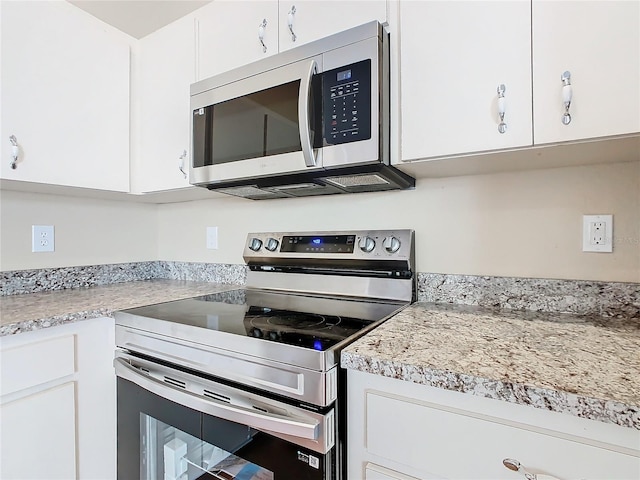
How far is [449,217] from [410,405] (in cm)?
73

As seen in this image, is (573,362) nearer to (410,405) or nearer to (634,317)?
(410,405)

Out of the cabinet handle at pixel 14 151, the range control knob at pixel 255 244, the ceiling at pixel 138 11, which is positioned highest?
the ceiling at pixel 138 11

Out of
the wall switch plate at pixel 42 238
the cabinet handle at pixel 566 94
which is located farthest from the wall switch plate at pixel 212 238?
the cabinet handle at pixel 566 94

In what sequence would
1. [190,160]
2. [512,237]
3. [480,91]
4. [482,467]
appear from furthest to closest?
[190,160], [512,237], [480,91], [482,467]

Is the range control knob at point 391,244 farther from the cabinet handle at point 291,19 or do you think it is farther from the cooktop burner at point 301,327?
the cabinet handle at point 291,19

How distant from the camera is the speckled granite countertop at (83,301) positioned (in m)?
1.00

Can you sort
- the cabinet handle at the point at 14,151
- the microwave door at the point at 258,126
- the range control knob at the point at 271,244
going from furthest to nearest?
1. the range control knob at the point at 271,244
2. the cabinet handle at the point at 14,151
3. the microwave door at the point at 258,126

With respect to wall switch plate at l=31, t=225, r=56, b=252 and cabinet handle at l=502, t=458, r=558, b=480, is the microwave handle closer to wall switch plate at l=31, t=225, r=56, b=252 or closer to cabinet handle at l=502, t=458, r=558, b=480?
cabinet handle at l=502, t=458, r=558, b=480

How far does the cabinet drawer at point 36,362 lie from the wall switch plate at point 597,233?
1617 mm

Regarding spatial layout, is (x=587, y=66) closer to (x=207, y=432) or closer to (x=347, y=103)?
(x=347, y=103)

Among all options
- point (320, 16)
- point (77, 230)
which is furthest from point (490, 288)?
point (77, 230)

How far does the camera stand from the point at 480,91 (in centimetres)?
88

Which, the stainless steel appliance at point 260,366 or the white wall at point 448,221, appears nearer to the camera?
the stainless steel appliance at point 260,366

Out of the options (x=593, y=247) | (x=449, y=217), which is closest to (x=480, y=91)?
(x=449, y=217)
